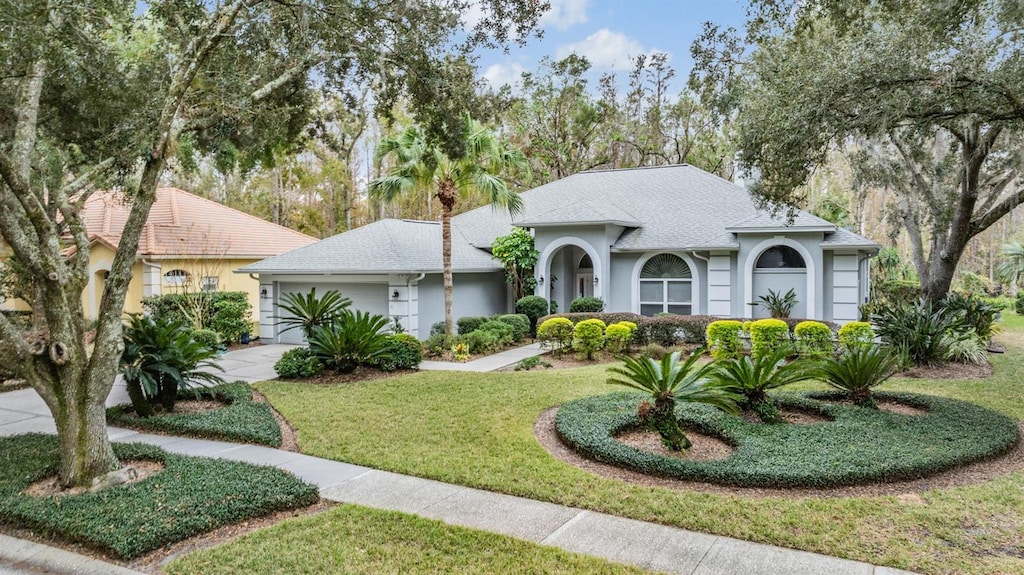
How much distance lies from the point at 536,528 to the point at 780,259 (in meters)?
13.1

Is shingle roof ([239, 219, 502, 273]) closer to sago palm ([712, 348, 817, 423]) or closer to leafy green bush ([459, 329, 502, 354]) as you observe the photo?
leafy green bush ([459, 329, 502, 354])

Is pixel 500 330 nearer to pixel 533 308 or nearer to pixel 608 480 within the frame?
pixel 533 308

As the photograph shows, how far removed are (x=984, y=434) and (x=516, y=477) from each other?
556 cm

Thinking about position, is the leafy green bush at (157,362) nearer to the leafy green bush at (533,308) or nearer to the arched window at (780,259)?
the leafy green bush at (533,308)

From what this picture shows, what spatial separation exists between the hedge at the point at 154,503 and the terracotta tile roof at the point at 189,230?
481 inches

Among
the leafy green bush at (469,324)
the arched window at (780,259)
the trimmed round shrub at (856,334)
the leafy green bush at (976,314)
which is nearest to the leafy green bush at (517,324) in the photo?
the leafy green bush at (469,324)

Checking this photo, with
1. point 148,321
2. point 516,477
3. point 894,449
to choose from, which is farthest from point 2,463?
point 894,449

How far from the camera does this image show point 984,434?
6.72 metres

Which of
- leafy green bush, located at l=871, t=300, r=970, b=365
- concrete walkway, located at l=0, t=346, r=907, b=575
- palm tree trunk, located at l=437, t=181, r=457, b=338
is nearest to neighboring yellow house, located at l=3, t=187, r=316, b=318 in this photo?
palm tree trunk, located at l=437, t=181, r=457, b=338

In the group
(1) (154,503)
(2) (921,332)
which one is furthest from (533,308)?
(1) (154,503)

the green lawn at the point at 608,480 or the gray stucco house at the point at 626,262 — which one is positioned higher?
the gray stucco house at the point at 626,262

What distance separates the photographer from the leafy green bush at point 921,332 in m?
11.5

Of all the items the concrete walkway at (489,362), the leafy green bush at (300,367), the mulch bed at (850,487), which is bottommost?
the mulch bed at (850,487)

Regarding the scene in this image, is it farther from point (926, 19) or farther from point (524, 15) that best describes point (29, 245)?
point (926, 19)
